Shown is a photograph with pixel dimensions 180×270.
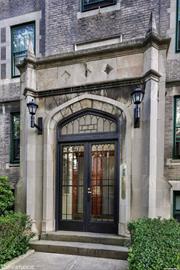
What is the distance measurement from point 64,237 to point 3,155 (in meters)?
4.60

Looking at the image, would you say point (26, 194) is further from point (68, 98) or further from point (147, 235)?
point (147, 235)

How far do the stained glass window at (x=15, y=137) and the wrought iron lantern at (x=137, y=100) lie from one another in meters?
5.19

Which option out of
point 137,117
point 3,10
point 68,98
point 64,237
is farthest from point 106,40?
point 64,237

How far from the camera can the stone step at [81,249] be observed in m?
5.30

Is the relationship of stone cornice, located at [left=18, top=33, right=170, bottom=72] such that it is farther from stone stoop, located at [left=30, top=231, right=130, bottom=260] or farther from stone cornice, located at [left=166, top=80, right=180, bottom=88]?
stone stoop, located at [left=30, top=231, right=130, bottom=260]

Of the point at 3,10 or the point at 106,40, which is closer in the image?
the point at 106,40

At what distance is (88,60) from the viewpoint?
6.30m

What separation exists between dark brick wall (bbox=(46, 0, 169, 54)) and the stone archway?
322 cm

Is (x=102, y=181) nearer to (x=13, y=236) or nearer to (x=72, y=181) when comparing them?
(x=72, y=181)

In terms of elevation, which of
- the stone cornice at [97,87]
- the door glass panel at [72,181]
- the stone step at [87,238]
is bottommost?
the stone step at [87,238]

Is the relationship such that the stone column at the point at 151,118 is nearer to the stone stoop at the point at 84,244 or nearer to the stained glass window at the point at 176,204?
the stone stoop at the point at 84,244

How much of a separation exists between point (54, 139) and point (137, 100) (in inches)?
97.2

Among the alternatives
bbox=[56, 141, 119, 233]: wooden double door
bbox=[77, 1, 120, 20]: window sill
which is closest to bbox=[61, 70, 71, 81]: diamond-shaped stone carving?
bbox=[56, 141, 119, 233]: wooden double door

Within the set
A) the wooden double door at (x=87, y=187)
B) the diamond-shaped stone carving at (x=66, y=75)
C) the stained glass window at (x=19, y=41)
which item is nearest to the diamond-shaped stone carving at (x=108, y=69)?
the diamond-shaped stone carving at (x=66, y=75)
